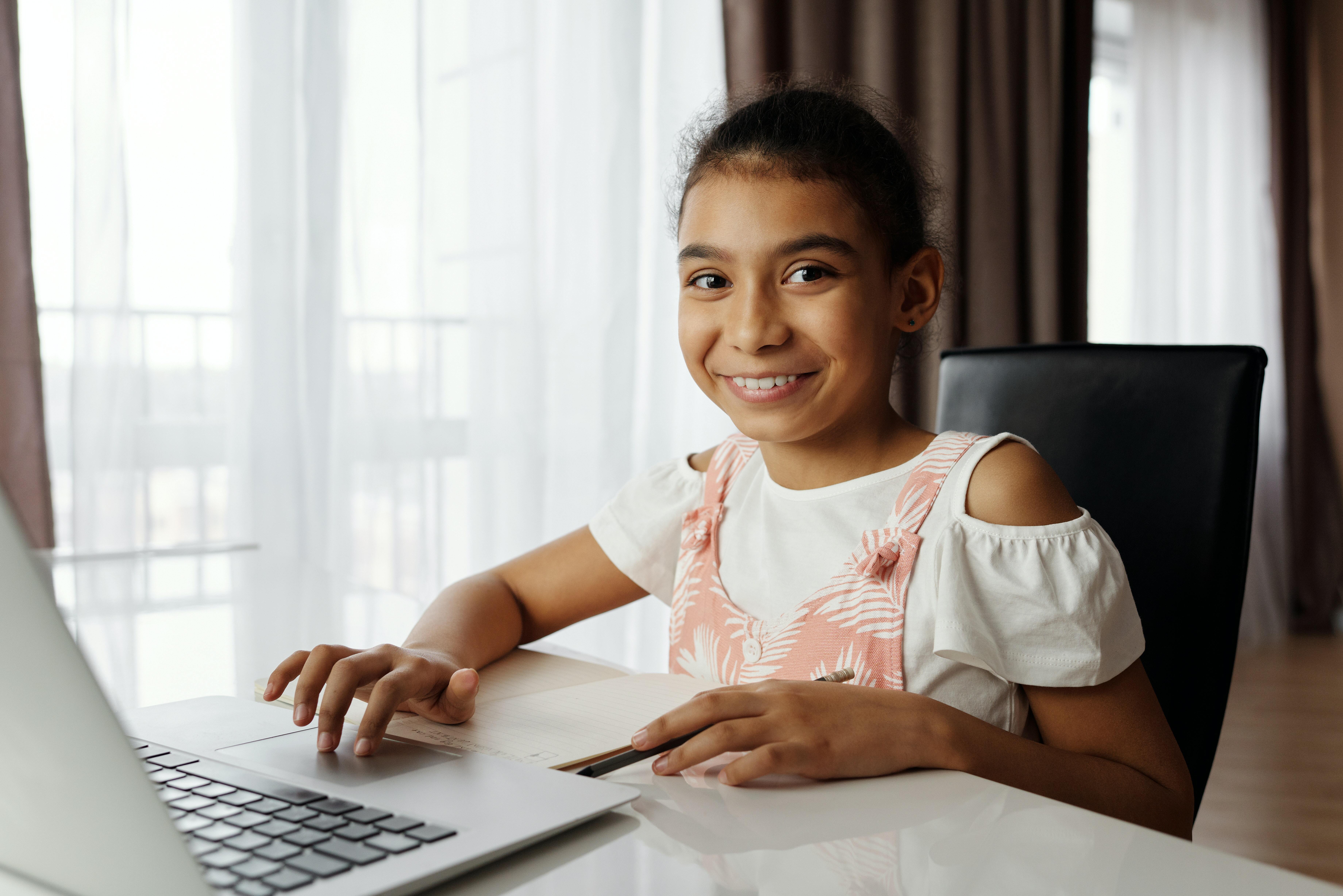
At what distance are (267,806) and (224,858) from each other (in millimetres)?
56

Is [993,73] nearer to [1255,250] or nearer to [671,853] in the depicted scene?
[1255,250]

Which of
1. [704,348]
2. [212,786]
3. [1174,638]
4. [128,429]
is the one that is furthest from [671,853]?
[128,429]

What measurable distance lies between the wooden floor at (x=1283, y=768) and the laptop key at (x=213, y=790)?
1.47 meters

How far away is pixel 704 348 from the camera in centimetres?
93

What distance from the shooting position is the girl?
0.60m

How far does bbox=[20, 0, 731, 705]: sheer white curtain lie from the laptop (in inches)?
24.2

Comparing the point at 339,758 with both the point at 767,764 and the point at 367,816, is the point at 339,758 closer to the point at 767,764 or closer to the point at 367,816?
the point at 367,816

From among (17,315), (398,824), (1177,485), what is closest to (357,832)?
(398,824)

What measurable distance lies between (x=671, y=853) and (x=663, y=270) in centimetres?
180

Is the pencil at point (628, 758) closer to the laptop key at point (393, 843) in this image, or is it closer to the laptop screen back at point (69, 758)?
the laptop key at point (393, 843)

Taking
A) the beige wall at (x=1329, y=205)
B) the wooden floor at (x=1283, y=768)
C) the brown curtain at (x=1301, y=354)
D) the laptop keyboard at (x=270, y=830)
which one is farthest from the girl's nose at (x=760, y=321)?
the beige wall at (x=1329, y=205)

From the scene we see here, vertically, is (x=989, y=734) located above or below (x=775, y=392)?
below

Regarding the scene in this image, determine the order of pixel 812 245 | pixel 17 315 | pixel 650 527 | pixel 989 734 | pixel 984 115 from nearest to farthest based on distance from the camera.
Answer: pixel 989 734 < pixel 812 245 < pixel 650 527 < pixel 17 315 < pixel 984 115

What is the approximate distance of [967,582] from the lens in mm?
746
